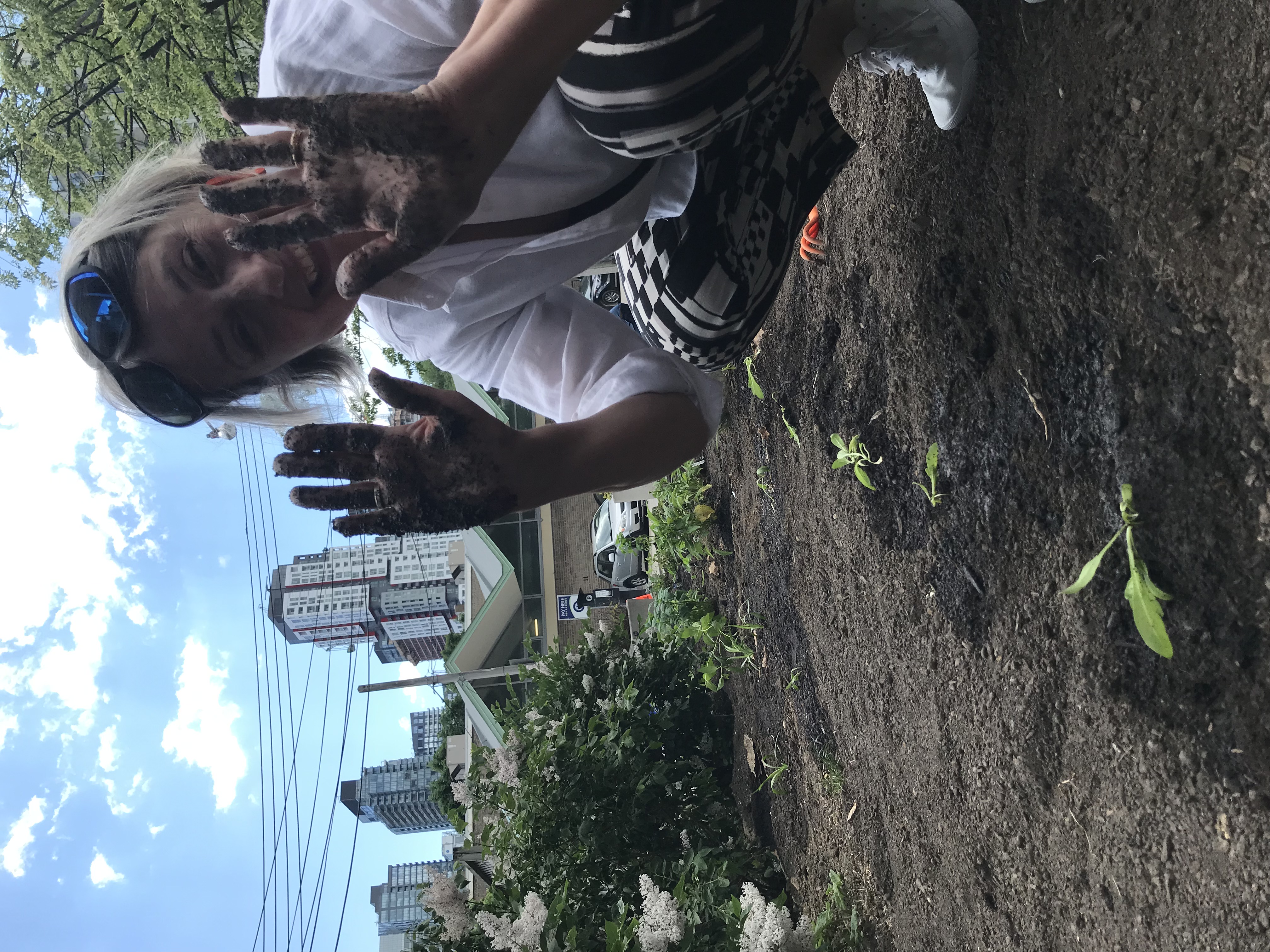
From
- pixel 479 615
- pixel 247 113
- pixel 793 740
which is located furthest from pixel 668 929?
pixel 479 615

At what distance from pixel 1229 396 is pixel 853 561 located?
1.24 metres

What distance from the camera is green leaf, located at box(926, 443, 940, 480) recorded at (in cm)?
168

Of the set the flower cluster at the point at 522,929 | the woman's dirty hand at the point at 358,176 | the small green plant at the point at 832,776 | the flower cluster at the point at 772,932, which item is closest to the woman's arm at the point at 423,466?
the woman's dirty hand at the point at 358,176

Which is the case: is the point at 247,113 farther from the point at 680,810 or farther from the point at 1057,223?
the point at 680,810

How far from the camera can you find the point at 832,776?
2488mm

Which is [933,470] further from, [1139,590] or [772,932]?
[772,932]

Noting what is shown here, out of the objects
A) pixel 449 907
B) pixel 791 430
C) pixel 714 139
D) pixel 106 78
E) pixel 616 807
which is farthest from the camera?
pixel 106 78

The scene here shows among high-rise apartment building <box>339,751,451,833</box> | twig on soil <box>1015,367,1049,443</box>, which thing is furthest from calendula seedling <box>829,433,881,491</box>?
high-rise apartment building <box>339,751,451,833</box>

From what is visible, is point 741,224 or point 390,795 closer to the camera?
point 741,224

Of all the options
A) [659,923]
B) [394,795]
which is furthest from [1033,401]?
[394,795]

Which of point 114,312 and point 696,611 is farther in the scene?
point 696,611

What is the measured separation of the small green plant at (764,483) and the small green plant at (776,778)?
3.63 feet

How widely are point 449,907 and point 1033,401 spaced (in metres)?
2.78

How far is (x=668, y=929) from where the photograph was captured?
7.87ft
